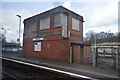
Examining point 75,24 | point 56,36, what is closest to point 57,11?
point 56,36

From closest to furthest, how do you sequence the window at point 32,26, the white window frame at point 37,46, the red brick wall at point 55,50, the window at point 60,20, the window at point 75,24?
the red brick wall at point 55,50 < the window at point 60,20 < the window at point 75,24 < the white window frame at point 37,46 < the window at point 32,26

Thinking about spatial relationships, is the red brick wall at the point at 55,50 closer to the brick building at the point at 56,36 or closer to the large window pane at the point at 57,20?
the brick building at the point at 56,36

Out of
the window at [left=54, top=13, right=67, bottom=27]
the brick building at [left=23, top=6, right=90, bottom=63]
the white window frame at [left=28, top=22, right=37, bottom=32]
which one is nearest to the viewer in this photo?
the brick building at [left=23, top=6, right=90, bottom=63]

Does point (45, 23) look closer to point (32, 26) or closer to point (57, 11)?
point (57, 11)

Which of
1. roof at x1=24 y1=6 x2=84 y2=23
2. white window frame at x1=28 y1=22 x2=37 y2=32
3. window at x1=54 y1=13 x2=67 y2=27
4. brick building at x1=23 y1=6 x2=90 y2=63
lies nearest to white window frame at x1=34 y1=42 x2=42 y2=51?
brick building at x1=23 y1=6 x2=90 y2=63

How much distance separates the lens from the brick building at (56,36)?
492 inches

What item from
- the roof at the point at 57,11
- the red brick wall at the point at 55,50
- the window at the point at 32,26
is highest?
the roof at the point at 57,11

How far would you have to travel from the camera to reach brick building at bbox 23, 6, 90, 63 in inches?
492

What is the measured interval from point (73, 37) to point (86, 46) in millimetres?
2511

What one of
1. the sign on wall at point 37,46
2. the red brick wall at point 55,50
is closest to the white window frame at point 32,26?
the sign on wall at point 37,46

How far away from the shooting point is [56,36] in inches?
522

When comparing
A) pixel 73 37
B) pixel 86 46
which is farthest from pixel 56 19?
pixel 86 46

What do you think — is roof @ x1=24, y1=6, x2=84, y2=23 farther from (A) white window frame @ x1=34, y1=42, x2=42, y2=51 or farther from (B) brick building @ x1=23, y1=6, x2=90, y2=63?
(A) white window frame @ x1=34, y1=42, x2=42, y2=51

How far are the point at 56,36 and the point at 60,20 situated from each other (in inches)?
98.4
